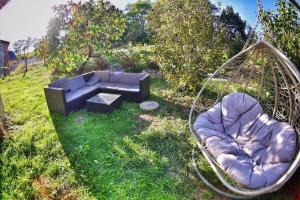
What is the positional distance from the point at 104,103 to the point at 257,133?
13.6ft

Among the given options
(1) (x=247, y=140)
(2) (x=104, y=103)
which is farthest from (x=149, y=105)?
(1) (x=247, y=140)

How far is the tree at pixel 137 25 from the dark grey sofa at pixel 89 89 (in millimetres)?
6502

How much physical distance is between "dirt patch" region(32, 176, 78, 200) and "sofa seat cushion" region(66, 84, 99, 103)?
9.99 ft

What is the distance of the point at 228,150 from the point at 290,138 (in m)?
1.04

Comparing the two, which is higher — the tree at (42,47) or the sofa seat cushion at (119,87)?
the tree at (42,47)

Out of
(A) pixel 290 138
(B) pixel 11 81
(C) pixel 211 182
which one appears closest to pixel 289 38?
(A) pixel 290 138

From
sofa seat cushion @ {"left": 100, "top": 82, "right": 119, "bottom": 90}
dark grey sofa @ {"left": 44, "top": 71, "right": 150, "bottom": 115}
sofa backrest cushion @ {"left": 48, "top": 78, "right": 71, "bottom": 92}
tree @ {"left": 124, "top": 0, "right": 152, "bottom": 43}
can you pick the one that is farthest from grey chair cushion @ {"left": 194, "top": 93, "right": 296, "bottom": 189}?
tree @ {"left": 124, "top": 0, "right": 152, "bottom": 43}

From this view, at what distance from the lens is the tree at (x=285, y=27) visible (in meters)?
4.85

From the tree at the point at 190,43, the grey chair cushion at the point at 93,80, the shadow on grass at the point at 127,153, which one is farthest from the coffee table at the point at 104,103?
the tree at the point at 190,43

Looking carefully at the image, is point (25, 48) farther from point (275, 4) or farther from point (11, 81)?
point (275, 4)

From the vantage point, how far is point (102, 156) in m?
5.56

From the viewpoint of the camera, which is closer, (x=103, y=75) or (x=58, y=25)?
(x=103, y=75)

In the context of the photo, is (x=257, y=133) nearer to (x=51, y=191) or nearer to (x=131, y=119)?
(x=131, y=119)

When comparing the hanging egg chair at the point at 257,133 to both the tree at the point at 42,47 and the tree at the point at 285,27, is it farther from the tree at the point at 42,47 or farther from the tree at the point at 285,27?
the tree at the point at 42,47
